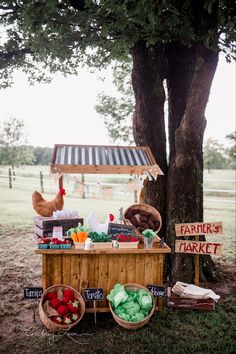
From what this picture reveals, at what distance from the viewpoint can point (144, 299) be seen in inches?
182

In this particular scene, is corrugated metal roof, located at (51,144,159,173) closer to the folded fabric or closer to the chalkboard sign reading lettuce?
the chalkboard sign reading lettuce

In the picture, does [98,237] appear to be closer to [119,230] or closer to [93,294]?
[119,230]

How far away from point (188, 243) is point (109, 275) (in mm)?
1363

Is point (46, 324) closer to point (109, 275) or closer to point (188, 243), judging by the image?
point (109, 275)

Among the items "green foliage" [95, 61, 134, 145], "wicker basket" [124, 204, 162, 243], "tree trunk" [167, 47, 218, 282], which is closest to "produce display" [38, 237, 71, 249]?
"wicker basket" [124, 204, 162, 243]

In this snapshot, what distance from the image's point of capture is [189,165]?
5.84 meters

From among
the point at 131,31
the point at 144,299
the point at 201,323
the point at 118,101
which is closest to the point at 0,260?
the point at 144,299

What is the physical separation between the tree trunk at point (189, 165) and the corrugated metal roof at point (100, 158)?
27.7 inches

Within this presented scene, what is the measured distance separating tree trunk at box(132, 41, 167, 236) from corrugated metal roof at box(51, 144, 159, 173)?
830 mm

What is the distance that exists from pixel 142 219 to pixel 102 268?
3.57 feet

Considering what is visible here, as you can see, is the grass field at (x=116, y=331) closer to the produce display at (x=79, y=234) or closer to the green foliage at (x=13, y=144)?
the produce display at (x=79, y=234)

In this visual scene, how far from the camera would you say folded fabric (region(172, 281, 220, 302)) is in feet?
17.0

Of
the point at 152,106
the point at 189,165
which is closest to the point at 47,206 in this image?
the point at 189,165

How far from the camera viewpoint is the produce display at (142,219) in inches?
217
